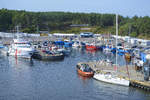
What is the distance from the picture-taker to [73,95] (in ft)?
96.8

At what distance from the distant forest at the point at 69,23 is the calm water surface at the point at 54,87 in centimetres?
5669

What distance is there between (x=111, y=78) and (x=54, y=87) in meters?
7.34

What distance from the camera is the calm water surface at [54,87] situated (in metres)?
29.0

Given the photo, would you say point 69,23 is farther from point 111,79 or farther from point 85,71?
point 111,79

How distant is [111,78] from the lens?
108 feet

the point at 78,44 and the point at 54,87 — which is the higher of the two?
the point at 78,44

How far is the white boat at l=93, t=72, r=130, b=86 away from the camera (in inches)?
1254

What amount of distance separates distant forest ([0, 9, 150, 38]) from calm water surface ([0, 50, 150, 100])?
56690 millimetres

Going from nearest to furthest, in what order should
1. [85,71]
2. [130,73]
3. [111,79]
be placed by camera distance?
[111,79] < [130,73] < [85,71]

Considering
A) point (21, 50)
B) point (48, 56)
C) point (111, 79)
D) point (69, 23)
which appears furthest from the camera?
point (69, 23)

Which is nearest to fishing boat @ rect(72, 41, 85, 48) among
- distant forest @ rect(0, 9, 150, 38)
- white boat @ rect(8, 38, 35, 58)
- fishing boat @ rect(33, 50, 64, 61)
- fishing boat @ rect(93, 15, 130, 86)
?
distant forest @ rect(0, 9, 150, 38)

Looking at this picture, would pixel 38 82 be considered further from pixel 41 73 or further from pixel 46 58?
pixel 46 58

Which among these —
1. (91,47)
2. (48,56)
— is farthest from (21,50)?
(91,47)

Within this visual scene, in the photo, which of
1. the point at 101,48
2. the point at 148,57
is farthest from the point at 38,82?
the point at 101,48
